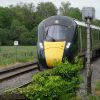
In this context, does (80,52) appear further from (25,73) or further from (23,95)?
(23,95)

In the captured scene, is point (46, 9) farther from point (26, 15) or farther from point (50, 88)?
point (50, 88)

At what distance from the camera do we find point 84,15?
13359mm

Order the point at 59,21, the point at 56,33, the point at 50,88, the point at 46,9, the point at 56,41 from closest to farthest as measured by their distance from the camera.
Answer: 1. the point at 50,88
2. the point at 56,41
3. the point at 56,33
4. the point at 59,21
5. the point at 46,9

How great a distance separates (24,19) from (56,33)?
92.4 metres

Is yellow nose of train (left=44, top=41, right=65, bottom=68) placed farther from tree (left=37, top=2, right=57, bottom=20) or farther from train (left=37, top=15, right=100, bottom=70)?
tree (left=37, top=2, right=57, bottom=20)

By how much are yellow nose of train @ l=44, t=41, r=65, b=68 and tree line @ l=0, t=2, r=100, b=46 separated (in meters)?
54.1

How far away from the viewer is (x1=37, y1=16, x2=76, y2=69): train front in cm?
2159

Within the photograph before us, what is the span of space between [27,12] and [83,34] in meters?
94.8

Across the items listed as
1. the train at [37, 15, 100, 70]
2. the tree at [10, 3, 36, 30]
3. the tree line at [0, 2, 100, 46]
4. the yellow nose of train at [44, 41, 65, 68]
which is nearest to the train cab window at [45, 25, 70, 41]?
the train at [37, 15, 100, 70]

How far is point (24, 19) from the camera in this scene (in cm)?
11456

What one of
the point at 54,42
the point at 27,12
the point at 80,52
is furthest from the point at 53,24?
the point at 27,12

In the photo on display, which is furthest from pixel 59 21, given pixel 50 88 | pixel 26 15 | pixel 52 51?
pixel 26 15

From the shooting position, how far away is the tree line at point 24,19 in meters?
80.2

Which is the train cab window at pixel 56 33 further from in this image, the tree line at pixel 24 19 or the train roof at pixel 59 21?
the tree line at pixel 24 19
